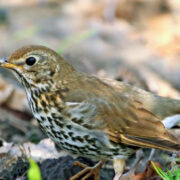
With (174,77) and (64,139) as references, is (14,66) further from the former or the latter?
(174,77)

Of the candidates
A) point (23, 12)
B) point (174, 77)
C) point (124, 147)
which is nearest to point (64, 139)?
point (124, 147)

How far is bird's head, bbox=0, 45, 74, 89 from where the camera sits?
479 centimetres

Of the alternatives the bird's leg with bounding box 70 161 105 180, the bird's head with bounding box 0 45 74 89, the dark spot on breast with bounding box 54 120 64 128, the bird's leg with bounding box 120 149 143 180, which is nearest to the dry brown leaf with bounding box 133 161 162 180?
the bird's leg with bounding box 120 149 143 180

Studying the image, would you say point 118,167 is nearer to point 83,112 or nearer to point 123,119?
point 123,119

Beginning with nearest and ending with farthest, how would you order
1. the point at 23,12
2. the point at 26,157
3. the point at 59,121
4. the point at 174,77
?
the point at 59,121 → the point at 26,157 → the point at 174,77 → the point at 23,12

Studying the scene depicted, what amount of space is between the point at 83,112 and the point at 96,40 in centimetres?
380

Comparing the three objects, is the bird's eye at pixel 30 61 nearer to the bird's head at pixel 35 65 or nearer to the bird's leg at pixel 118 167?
the bird's head at pixel 35 65

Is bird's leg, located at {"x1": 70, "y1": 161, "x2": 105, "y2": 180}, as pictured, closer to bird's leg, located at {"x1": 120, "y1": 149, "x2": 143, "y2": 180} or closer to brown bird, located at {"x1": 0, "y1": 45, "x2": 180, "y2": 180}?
brown bird, located at {"x1": 0, "y1": 45, "x2": 180, "y2": 180}

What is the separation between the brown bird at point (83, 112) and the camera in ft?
15.8

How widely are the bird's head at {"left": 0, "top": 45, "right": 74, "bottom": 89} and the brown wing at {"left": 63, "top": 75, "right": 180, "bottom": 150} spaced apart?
25 centimetres

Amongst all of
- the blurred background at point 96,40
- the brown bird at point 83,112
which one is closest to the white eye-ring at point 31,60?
the brown bird at point 83,112

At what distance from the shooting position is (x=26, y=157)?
206 inches

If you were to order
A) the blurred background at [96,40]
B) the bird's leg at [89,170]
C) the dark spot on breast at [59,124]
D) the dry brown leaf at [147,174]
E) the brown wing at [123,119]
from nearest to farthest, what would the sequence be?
1. the dark spot on breast at [59,124]
2. the brown wing at [123,119]
3. the dry brown leaf at [147,174]
4. the bird's leg at [89,170]
5. the blurred background at [96,40]

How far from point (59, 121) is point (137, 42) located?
4.08 meters
